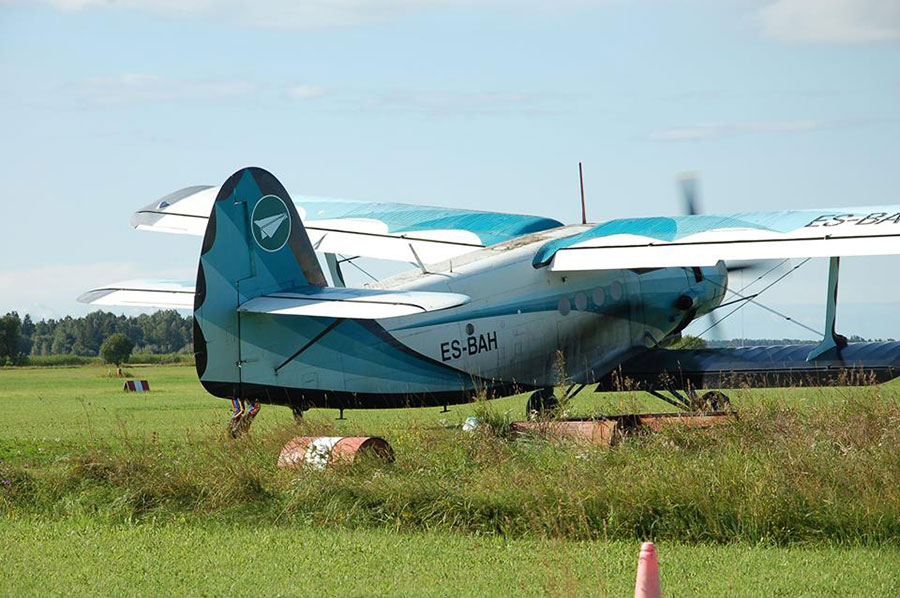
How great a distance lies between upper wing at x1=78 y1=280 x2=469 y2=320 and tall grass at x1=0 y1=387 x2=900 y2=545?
1.50 metres

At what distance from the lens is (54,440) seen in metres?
15.6

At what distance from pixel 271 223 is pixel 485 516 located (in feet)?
20.3

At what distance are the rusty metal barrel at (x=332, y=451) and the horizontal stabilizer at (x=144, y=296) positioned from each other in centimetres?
476

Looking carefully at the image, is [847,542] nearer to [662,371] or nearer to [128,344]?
[662,371]

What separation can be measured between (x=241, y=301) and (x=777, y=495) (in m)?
7.00

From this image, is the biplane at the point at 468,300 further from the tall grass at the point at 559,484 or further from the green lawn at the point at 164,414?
the tall grass at the point at 559,484

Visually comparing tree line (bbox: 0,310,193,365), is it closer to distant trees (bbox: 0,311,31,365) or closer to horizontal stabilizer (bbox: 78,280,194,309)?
distant trees (bbox: 0,311,31,365)

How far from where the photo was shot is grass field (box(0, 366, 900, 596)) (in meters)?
7.65

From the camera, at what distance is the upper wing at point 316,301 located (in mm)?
12656

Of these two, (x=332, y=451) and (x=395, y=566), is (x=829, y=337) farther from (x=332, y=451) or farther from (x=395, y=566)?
(x=395, y=566)

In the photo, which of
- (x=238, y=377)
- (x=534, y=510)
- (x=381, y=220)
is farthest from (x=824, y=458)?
(x=381, y=220)

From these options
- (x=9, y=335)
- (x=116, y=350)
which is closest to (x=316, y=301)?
(x=116, y=350)

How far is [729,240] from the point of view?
56.9ft

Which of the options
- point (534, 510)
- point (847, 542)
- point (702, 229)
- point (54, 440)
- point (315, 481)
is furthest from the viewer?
point (702, 229)
